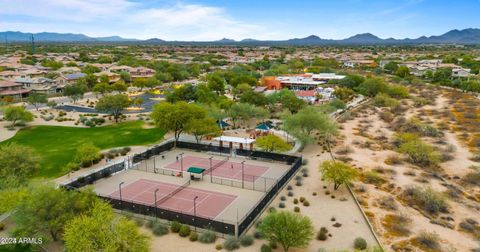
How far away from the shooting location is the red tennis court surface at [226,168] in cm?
3806

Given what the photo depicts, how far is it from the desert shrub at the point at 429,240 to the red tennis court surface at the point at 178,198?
1520cm

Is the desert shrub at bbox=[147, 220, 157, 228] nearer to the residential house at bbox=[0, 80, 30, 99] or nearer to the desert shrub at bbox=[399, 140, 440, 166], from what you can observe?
the desert shrub at bbox=[399, 140, 440, 166]

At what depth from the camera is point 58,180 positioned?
36.5 m

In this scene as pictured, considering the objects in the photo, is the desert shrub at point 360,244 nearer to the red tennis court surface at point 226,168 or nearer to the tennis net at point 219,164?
the red tennis court surface at point 226,168

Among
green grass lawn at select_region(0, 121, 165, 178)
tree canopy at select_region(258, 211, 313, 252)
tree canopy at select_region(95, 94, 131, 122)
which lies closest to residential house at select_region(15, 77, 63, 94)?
green grass lawn at select_region(0, 121, 165, 178)

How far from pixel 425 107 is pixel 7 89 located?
9544 centimetres

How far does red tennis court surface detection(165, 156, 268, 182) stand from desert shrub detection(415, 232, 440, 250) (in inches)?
622

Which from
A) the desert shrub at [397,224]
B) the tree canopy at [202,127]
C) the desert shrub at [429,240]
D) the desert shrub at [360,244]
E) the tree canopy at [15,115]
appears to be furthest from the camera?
the tree canopy at [15,115]

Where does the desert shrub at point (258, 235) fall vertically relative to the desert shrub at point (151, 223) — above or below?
below

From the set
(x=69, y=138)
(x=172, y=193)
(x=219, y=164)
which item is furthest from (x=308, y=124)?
(x=69, y=138)

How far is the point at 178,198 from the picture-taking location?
32.5 m

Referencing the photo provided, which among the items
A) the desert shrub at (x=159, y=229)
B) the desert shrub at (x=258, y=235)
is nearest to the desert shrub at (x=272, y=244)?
the desert shrub at (x=258, y=235)

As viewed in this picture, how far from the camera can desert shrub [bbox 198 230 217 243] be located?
25.2 meters

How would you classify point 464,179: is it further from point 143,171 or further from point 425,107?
point 425,107
